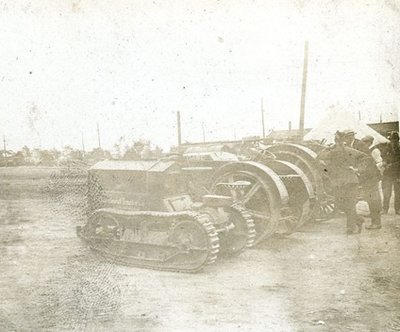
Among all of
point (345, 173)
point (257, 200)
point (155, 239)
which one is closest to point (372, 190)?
point (345, 173)

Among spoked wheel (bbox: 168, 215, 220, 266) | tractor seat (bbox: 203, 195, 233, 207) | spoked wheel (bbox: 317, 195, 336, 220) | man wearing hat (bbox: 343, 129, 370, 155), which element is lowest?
spoked wheel (bbox: 317, 195, 336, 220)

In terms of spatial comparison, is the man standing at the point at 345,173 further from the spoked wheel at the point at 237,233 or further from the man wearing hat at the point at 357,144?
the spoked wheel at the point at 237,233

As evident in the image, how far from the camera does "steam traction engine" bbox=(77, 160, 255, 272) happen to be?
24.6 ft

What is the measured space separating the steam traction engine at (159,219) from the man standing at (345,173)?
2270 millimetres

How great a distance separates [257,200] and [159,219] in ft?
7.49

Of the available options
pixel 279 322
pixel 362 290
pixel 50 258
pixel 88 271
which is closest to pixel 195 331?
pixel 279 322

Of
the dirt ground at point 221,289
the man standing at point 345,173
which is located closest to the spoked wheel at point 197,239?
the dirt ground at point 221,289

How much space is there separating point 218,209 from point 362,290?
2953 mm

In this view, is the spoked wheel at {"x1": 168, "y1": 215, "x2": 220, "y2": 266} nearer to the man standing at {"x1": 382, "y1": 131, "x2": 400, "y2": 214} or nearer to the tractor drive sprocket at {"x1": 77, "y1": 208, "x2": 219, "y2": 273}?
the tractor drive sprocket at {"x1": 77, "y1": 208, "x2": 219, "y2": 273}

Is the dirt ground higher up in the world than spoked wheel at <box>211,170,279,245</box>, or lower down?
lower down

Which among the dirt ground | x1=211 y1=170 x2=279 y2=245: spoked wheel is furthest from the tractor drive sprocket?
x1=211 y1=170 x2=279 y2=245: spoked wheel

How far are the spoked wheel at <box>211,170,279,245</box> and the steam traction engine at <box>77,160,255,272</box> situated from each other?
0.60ft

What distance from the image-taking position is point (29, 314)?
5.57m

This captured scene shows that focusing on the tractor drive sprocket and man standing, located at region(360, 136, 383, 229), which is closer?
the tractor drive sprocket
